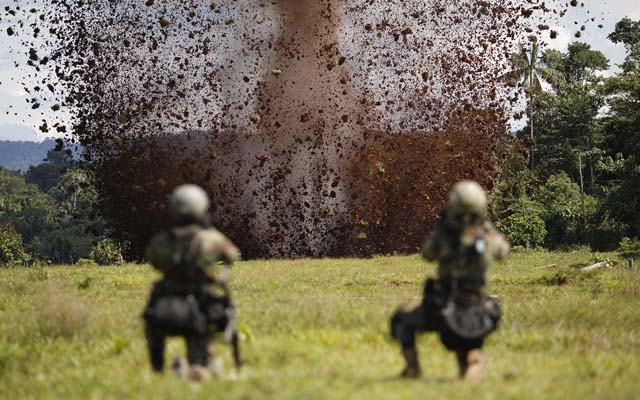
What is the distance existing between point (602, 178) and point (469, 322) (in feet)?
182

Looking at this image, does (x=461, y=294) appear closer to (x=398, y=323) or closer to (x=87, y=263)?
(x=398, y=323)

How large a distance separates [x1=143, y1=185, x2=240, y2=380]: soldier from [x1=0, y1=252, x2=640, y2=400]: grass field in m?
0.38

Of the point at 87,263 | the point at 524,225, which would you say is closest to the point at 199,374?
the point at 87,263

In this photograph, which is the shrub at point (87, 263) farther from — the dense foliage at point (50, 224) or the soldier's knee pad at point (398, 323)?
the soldier's knee pad at point (398, 323)

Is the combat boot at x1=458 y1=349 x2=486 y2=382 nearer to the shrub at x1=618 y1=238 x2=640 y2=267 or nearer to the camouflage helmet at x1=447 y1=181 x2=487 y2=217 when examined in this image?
the camouflage helmet at x1=447 y1=181 x2=487 y2=217

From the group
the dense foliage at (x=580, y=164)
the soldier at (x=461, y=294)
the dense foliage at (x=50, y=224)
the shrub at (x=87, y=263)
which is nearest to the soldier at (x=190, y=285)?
the soldier at (x=461, y=294)

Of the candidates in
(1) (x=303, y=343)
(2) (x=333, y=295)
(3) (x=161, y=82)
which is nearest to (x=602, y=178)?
(3) (x=161, y=82)

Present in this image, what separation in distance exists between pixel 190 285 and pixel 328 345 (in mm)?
2568

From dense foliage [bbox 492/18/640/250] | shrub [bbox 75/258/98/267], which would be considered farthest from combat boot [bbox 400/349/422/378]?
dense foliage [bbox 492/18/640/250]

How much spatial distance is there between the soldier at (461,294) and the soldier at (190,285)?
167 centimetres

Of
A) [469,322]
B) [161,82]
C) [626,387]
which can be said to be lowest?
[626,387]

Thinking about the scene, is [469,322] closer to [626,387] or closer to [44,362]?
[626,387]

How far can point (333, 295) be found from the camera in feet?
46.6

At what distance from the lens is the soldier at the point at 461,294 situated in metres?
6.51
